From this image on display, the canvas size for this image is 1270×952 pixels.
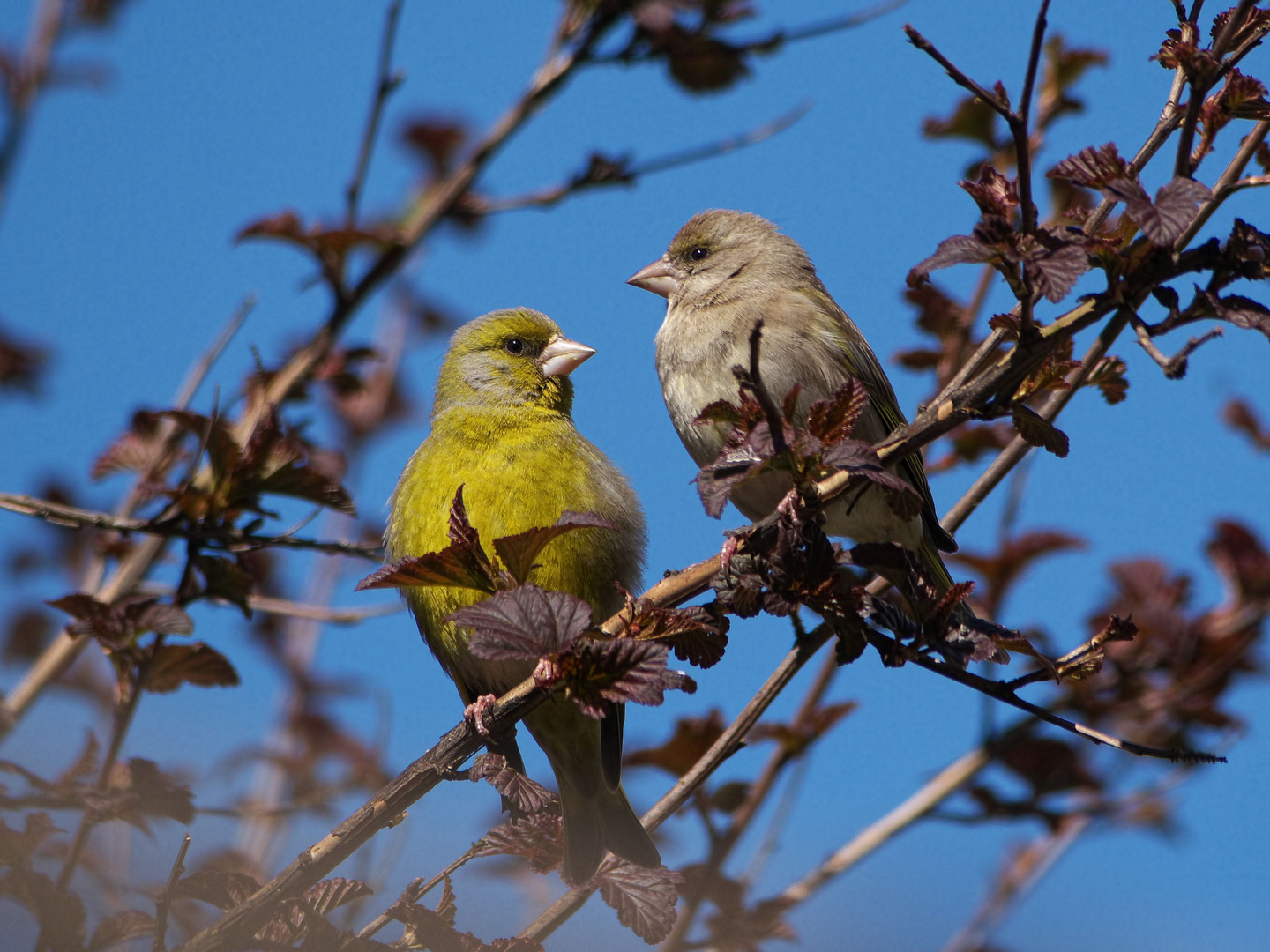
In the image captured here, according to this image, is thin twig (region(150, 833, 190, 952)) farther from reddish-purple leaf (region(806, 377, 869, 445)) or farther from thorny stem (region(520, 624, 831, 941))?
reddish-purple leaf (region(806, 377, 869, 445))

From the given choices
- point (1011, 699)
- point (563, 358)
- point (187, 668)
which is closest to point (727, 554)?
point (1011, 699)

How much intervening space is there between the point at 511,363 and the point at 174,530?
6.68 feet

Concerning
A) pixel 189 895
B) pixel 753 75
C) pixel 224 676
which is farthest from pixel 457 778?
pixel 753 75

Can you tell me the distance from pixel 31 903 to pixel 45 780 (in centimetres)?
108

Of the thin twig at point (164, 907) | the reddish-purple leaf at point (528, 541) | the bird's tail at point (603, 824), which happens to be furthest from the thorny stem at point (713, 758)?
the bird's tail at point (603, 824)

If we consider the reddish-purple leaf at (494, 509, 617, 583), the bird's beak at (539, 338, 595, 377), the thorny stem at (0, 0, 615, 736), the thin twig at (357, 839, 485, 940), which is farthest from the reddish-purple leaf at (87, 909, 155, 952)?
the bird's beak at (539, 338, 595, 377)

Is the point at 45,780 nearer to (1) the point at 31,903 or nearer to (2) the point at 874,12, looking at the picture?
(1) the point at 31,903

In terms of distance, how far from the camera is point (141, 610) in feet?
10.4

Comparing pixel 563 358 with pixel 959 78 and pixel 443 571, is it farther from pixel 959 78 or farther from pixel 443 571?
pixel 959 78

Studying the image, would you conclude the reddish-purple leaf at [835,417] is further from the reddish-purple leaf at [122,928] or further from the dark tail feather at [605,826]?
the dark tail feather at [605,826]

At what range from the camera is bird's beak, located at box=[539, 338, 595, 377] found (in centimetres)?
488

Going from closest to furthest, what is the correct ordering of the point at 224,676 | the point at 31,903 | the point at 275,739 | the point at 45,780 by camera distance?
the point at 31,903, the point at 45,780, the point at 224,676, the point at 275,739

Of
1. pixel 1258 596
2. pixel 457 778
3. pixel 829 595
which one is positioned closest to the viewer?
pixel 829 595

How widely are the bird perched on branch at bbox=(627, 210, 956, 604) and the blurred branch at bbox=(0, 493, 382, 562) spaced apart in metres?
1.17
